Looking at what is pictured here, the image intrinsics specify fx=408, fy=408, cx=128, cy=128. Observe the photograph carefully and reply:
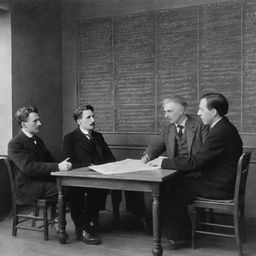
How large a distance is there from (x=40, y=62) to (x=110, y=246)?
2.83 metres

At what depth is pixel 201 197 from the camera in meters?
3.71

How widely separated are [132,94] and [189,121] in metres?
1.42

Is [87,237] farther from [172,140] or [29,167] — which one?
[172,140]

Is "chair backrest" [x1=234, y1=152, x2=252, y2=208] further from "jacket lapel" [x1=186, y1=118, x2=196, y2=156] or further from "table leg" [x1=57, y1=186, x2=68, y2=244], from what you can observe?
"table leg" [x1=57, y1=186, x2=68, y2=244]

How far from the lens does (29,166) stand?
4008 millimetres

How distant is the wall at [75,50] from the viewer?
506 cm

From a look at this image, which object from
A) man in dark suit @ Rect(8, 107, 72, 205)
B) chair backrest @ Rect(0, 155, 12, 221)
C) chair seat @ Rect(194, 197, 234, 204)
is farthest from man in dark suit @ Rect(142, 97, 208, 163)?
chair backrest @ Rect(0, 155, 12, 221)

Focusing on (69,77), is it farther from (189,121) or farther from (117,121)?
(189,121)

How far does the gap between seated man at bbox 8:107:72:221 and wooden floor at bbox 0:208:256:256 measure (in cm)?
41

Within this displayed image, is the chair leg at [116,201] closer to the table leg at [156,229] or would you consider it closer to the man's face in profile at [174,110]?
the man's face in profile at [174,110]

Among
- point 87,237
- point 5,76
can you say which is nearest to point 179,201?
point 87,237

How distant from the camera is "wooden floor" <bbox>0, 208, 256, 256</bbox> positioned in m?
3.69

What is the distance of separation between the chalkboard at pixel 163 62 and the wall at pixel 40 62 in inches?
14.7

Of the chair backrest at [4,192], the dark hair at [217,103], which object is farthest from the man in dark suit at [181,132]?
the chair backrest at [4,192]
